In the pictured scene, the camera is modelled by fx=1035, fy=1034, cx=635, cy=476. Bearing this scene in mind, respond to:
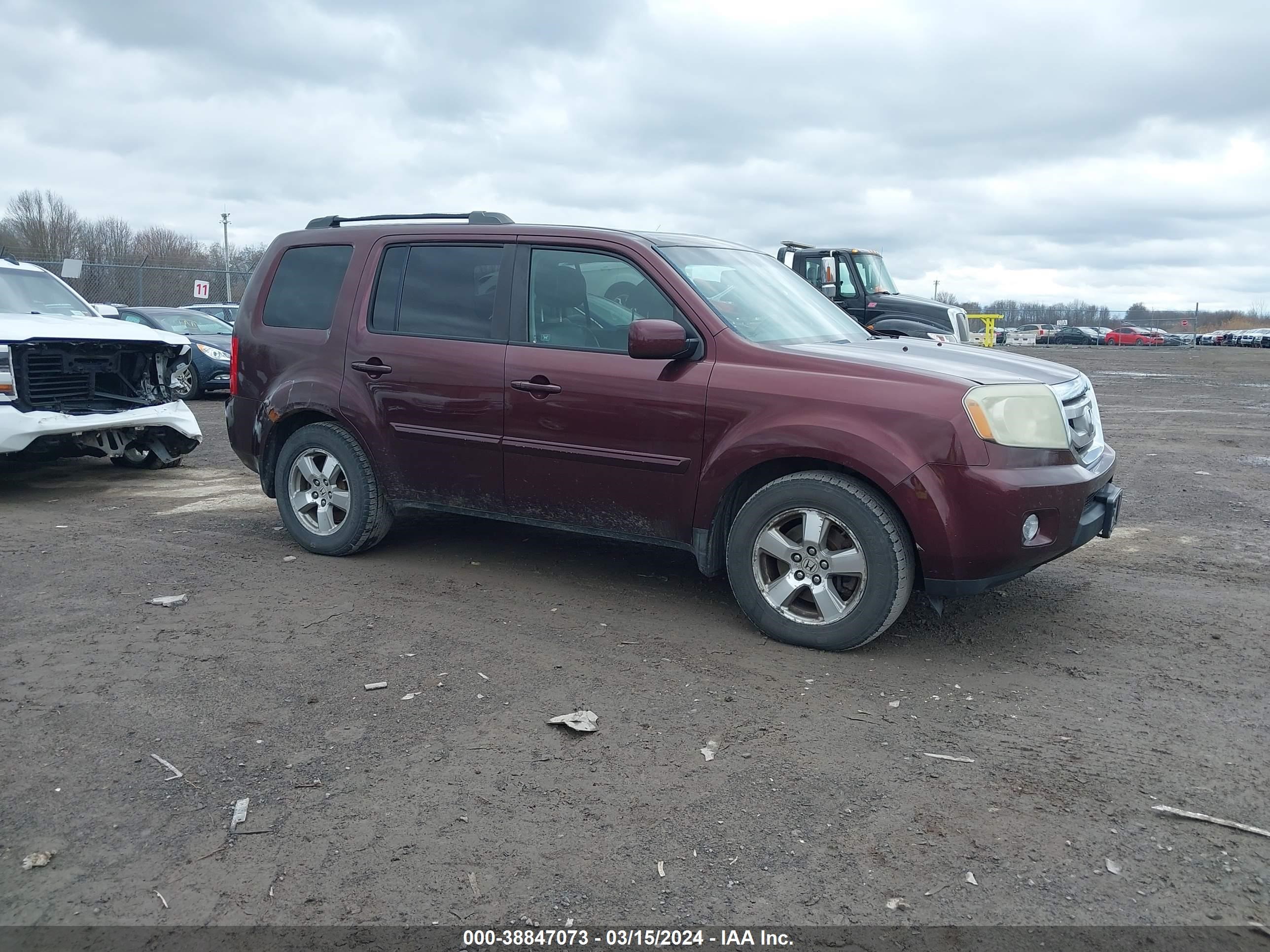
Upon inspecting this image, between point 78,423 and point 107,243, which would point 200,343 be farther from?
point 107,243

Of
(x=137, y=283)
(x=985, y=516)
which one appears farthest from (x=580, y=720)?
(x=137, y=283)

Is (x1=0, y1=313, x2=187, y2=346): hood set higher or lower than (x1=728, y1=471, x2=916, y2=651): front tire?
higher

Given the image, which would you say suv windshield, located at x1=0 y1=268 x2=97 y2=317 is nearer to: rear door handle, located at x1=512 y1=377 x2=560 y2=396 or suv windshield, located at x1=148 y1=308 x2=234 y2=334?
rear door handle, located at x1=512 y1=377 x2=560 y2=396

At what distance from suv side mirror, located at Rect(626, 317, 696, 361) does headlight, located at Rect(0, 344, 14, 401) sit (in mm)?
5417

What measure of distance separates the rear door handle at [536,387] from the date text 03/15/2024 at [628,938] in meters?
3.00

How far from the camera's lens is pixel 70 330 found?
8.16 metres

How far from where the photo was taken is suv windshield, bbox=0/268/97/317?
340 inches

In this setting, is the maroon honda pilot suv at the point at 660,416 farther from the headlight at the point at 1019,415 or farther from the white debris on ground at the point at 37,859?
the white debris on ground at the point at 37,859

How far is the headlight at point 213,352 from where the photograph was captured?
1596 cm

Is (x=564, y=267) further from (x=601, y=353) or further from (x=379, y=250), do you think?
(x=379, y=250)

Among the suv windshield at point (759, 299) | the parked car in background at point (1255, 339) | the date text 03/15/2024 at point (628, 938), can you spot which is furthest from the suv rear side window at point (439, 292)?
the parked car in background at point (1255, 339)

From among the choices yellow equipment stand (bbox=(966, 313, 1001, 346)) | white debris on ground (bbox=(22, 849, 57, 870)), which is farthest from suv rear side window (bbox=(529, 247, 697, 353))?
yellow equipment stand (bbox=(966, 313, 1001, 346))

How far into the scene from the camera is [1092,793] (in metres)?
→ 3.25

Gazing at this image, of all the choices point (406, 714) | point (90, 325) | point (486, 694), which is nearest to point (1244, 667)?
point (486, 694)
